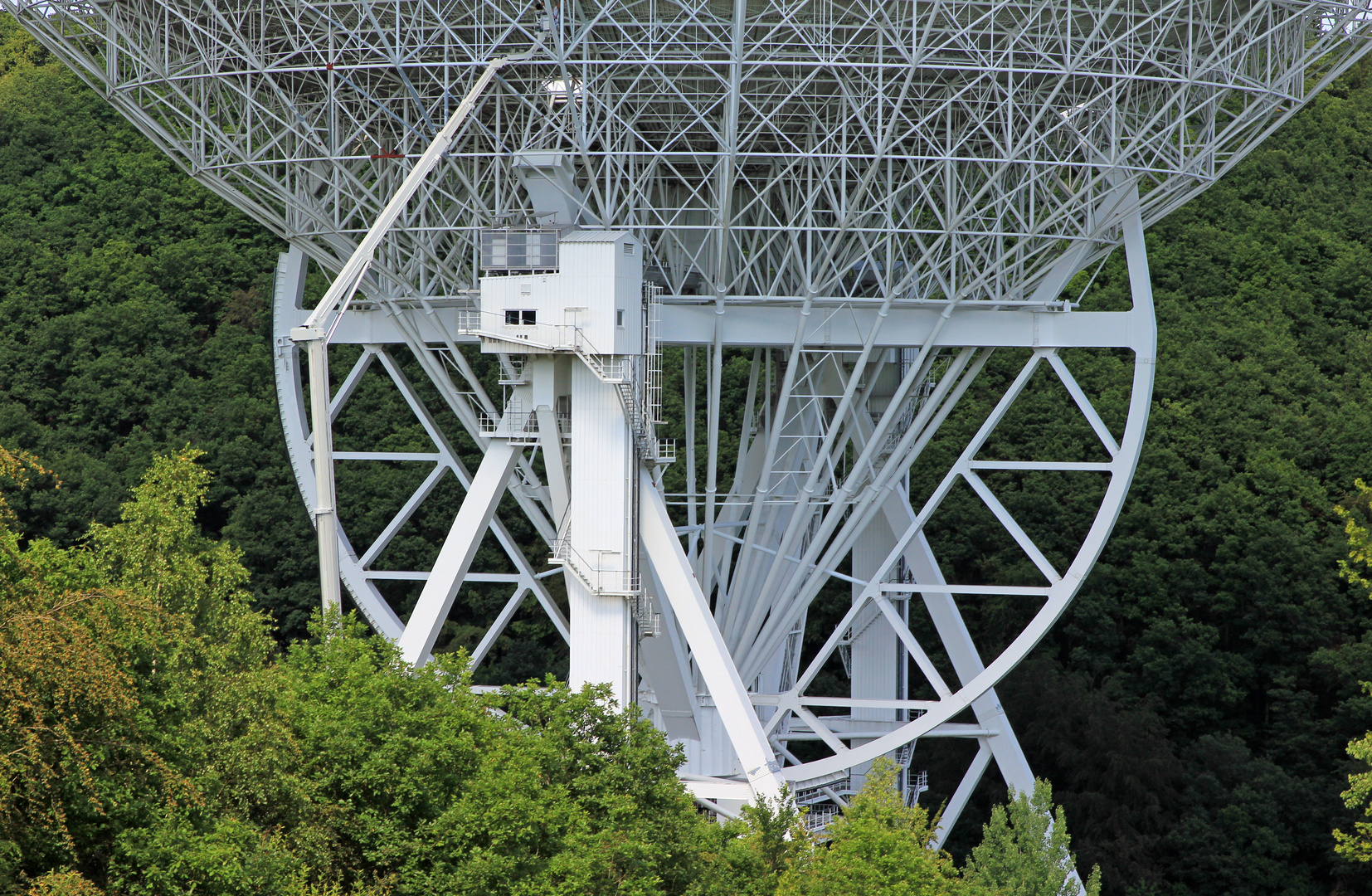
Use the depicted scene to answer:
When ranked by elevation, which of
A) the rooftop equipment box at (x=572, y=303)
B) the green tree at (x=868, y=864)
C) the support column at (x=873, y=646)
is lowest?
the green tree at (x=868, y=864)

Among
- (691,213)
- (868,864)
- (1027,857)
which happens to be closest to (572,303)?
(691,213)

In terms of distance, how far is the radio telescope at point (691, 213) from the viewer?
2517 cm

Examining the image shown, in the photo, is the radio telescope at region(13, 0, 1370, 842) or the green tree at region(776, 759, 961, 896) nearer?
the green tree at region(776, 759, 961, 896)

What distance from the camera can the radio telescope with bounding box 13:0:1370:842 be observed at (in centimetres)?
2517

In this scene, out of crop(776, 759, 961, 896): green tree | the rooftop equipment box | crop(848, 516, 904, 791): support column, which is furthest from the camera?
crop(848, 516, 904, 791): support column

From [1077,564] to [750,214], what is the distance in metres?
7.95

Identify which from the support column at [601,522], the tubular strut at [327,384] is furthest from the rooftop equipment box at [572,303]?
the tubular strut at [327,384]

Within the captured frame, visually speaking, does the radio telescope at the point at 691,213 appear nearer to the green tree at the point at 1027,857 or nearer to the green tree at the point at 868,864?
the green tree at the point at 1027,857

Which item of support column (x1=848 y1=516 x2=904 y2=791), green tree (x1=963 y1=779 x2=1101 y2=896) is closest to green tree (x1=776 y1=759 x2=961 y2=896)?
green tree (x1=963 y1=779 x2=1101 y2=896)

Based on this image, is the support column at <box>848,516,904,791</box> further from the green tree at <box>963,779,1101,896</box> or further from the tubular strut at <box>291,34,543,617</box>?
the tubular strut at <box>291,34,543,617</box>

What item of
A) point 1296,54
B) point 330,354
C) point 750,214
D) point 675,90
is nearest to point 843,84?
point 675,90

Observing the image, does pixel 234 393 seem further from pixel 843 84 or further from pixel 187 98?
pixel 843 84

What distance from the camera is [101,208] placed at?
203 ft

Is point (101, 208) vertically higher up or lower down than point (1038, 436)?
higher up
